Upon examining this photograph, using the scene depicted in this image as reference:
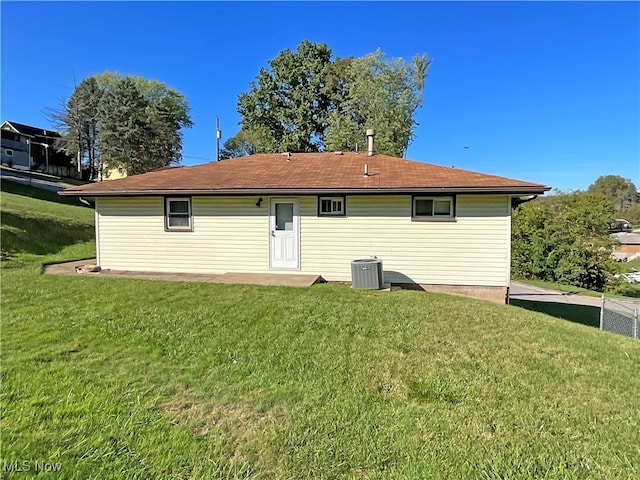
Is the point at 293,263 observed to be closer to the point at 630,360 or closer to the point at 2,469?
the point at 630,360

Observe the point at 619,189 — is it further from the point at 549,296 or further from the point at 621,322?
the point at 621,322

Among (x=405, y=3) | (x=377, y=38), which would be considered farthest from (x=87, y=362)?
(x=377, y=38)

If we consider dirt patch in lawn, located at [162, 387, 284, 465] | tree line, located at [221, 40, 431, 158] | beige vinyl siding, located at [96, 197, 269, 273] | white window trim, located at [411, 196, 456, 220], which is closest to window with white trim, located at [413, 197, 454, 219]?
white window trim, located at [411, 196, 456, 220]

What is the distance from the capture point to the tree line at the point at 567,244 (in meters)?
23.3

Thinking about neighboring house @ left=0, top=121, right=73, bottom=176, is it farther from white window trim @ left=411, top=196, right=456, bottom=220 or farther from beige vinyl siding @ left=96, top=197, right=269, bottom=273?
white window trim @ left=411, top=196, right=456, bottom=220

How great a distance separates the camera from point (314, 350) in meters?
4.41

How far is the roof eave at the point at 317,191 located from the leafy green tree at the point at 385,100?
1891 centimetres

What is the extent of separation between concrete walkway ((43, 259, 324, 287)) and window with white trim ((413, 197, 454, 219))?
122 inches

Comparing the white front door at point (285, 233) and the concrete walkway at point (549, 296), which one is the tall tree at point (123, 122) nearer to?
the white front door at point (285, 233)

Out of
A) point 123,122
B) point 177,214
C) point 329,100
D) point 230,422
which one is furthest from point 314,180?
point 123,122

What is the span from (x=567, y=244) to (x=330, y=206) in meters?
21.1

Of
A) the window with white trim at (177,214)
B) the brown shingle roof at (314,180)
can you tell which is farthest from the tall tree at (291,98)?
the window with white trim at (177,214)

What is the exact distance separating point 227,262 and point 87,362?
20.6ft

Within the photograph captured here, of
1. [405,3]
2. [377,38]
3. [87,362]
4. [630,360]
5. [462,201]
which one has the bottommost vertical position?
[630,360]
